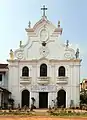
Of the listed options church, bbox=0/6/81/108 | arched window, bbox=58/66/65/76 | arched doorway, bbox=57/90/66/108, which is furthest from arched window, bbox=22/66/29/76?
arched doorway, bbox=57/90/66/108

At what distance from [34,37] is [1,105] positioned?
1079cm

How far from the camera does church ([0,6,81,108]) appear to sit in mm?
51188

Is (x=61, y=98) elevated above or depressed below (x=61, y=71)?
below

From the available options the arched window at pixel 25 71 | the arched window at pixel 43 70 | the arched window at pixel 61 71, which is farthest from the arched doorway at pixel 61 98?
the arched window at pixel 25 71

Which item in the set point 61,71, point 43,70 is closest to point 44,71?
point 43,70

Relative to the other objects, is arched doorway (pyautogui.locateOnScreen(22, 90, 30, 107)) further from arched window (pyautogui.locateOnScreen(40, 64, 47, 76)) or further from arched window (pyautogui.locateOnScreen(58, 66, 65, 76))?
arched window (pyautogui.locateOnScreen(58, 66, 65, 76))

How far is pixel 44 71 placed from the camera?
2041 inches

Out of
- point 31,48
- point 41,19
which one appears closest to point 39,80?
point 31,48

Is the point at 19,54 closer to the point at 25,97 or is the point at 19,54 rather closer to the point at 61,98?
the point at 25,97

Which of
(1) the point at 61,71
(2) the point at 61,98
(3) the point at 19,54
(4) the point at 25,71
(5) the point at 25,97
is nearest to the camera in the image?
(2) the point at 61,98

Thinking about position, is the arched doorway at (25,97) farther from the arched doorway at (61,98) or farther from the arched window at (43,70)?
the arched doorway at (61,98)

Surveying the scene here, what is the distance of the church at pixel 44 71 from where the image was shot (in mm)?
51188

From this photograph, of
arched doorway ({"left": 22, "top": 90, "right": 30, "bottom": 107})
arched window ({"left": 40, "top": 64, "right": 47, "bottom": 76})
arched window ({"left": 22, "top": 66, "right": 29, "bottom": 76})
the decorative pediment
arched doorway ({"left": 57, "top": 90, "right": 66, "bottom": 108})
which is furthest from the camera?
the decorative pediment

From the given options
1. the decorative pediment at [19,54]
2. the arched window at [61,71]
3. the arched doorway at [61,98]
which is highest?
the decorative pediment at [19,54]
